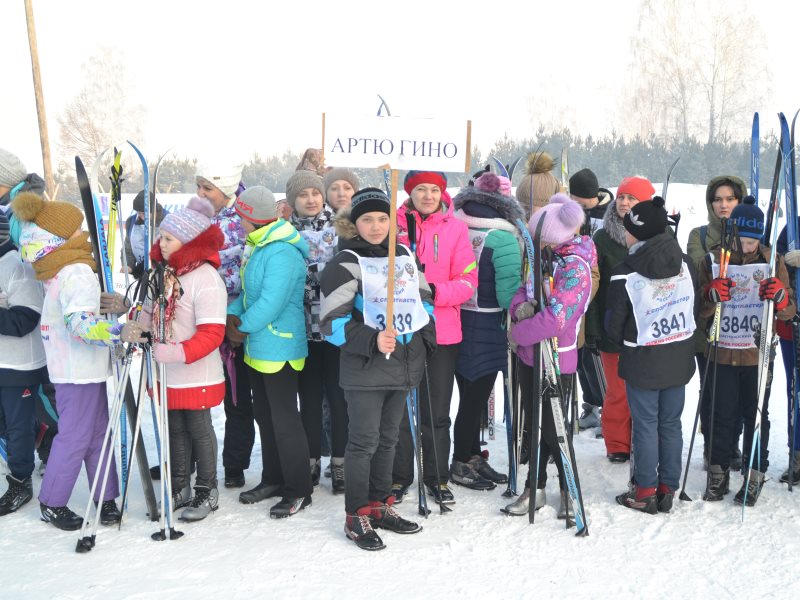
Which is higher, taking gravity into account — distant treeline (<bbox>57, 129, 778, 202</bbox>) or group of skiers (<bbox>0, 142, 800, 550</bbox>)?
A: distant treeline (<bbox>57, 129, 778, 202</bbox>)

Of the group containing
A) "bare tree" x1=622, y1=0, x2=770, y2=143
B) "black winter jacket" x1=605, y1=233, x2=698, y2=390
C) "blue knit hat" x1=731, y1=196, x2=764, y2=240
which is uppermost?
"bare tree" x1=622, y1=0, x2=770, y2=143

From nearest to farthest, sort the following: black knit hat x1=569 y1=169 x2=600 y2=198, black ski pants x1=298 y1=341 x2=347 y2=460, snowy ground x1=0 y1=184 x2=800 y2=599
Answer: snowy ground x1=0 y1=184 x2=800 y2=599 → black ski pants x1=298 y1=341 x2=347 y2=460 → black knit hat x1=569 y1=169 x2=600 y2=198

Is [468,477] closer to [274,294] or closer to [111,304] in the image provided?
[274,294]

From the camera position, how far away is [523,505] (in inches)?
162

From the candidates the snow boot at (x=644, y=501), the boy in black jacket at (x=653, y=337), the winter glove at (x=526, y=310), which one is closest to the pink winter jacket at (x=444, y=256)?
the winter glove at (x=526, y=310)

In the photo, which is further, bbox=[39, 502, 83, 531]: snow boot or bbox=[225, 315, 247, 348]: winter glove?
bbox=[225, 315, 247, 348]: winter glove

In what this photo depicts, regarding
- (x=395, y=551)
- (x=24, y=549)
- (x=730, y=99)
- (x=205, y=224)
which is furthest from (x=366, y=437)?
(x=730, y=99)

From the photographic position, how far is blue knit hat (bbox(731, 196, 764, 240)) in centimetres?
417

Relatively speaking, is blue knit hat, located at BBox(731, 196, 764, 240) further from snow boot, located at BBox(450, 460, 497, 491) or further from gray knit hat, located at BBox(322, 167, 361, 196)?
gray knit hat, located at BBox(322, 167, 361, 196)

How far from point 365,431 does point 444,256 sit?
43.0 inches

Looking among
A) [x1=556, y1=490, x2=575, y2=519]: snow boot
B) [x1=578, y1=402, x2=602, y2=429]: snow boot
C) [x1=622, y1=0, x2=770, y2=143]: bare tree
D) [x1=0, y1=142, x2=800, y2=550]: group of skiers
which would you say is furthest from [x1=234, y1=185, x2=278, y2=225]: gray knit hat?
[x1=622, y1=0, x2=770, y2=143]: bare tree

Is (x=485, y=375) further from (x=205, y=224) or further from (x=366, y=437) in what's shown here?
(x=205, y=224)

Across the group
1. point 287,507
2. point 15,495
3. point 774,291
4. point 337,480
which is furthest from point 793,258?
point 15,495

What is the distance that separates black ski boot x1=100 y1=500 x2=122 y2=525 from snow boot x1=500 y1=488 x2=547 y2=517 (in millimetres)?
2070
